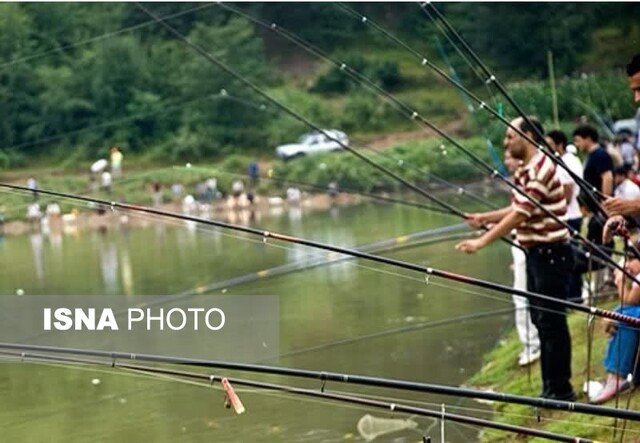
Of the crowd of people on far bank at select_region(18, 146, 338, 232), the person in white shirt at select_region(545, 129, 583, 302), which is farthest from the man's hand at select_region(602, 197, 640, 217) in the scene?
the crowd of people on far bank at select_region(18, 146, 338, 232)

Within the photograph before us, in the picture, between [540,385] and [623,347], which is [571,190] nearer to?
[540,385]

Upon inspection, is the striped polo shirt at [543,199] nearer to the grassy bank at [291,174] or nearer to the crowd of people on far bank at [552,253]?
the crowd of people on far bank at [552,253]

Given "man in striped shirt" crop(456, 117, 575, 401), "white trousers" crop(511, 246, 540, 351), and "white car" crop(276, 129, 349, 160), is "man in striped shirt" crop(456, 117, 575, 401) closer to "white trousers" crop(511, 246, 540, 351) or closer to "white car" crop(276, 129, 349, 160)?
"white trousers" crop(511, 246, 540, 351)

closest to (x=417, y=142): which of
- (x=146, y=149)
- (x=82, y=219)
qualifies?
(x=146, y=149)

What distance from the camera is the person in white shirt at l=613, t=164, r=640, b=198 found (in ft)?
25.9

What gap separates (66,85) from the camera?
40.1 meters

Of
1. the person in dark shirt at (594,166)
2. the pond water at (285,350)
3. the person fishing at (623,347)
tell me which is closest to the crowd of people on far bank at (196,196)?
the pond water at (285,350)

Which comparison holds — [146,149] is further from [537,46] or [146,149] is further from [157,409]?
[157,409]

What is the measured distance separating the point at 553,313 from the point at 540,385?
33.0 inches

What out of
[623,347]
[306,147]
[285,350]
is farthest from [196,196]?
[623,347]

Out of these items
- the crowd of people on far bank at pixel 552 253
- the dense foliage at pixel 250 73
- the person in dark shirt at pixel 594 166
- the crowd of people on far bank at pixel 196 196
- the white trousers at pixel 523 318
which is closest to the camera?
the crowd of people on far bank at pixel 552 253

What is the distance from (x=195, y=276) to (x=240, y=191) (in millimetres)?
18192

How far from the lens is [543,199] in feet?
21.4

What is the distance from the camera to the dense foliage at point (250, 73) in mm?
38781
